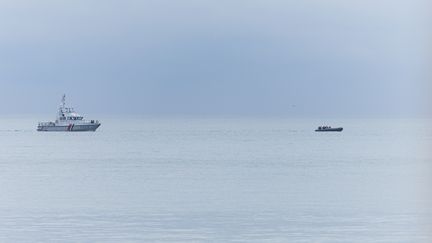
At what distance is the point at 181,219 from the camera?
35219 millimetres

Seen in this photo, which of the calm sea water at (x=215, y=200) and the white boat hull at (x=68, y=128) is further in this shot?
the white boat hull at (x=68, y=128)

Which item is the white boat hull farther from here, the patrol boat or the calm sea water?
the calm sea water

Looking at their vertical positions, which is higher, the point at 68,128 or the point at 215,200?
the point at 68,128

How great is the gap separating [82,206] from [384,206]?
12040mm

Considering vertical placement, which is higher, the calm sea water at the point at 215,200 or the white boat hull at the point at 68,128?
the white boat hull at the point at 68,128

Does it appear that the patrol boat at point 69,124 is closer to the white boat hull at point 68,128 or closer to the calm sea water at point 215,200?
the white boat hull at point 68,128

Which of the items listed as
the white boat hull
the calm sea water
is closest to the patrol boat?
the white boat hull

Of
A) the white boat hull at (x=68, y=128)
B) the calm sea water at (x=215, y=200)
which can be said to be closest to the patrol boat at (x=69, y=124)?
the white boat hull at (x=68, y=128)

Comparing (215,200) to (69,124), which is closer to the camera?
(215,200)

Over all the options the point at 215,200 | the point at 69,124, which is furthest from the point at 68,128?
the point at 215,200

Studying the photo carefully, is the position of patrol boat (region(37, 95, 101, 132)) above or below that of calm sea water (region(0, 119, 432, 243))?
above

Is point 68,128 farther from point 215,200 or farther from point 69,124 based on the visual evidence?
point 215,200

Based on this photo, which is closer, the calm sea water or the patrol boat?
the calm sea water

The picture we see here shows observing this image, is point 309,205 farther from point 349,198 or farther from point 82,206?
point 82,206
